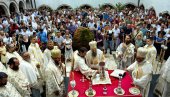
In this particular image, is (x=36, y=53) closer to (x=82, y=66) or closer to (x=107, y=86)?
(x=82, y=66)

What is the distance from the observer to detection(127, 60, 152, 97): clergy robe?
496 centimetres

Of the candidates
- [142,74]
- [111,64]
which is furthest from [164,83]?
[111,64]

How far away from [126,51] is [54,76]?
3.39m

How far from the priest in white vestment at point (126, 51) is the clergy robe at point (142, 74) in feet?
6.48

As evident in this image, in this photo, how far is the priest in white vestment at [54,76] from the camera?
5.05 m

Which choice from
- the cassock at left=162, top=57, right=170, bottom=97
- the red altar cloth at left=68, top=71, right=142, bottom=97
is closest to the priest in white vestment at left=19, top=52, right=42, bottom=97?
the red altar cloth at left=68, top=71, right=142, bottom=97

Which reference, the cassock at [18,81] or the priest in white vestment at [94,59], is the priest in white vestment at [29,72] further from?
the priest in white vestment at [94,59]

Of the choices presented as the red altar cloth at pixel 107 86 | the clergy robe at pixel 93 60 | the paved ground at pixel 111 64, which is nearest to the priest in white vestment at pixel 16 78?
the red altar cloth at pixel 107 86

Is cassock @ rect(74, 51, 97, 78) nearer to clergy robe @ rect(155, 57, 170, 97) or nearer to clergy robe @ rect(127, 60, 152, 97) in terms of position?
clergy robe @ rect(127, 60, 152, 97)

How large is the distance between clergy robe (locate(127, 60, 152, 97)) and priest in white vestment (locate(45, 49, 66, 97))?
1876mm

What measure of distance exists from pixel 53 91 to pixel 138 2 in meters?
21.9

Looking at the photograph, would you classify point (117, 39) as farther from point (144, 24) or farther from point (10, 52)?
point (10, 52)

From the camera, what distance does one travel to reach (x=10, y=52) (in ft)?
22.7

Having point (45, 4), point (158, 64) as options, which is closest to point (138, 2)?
point (45, 4)
